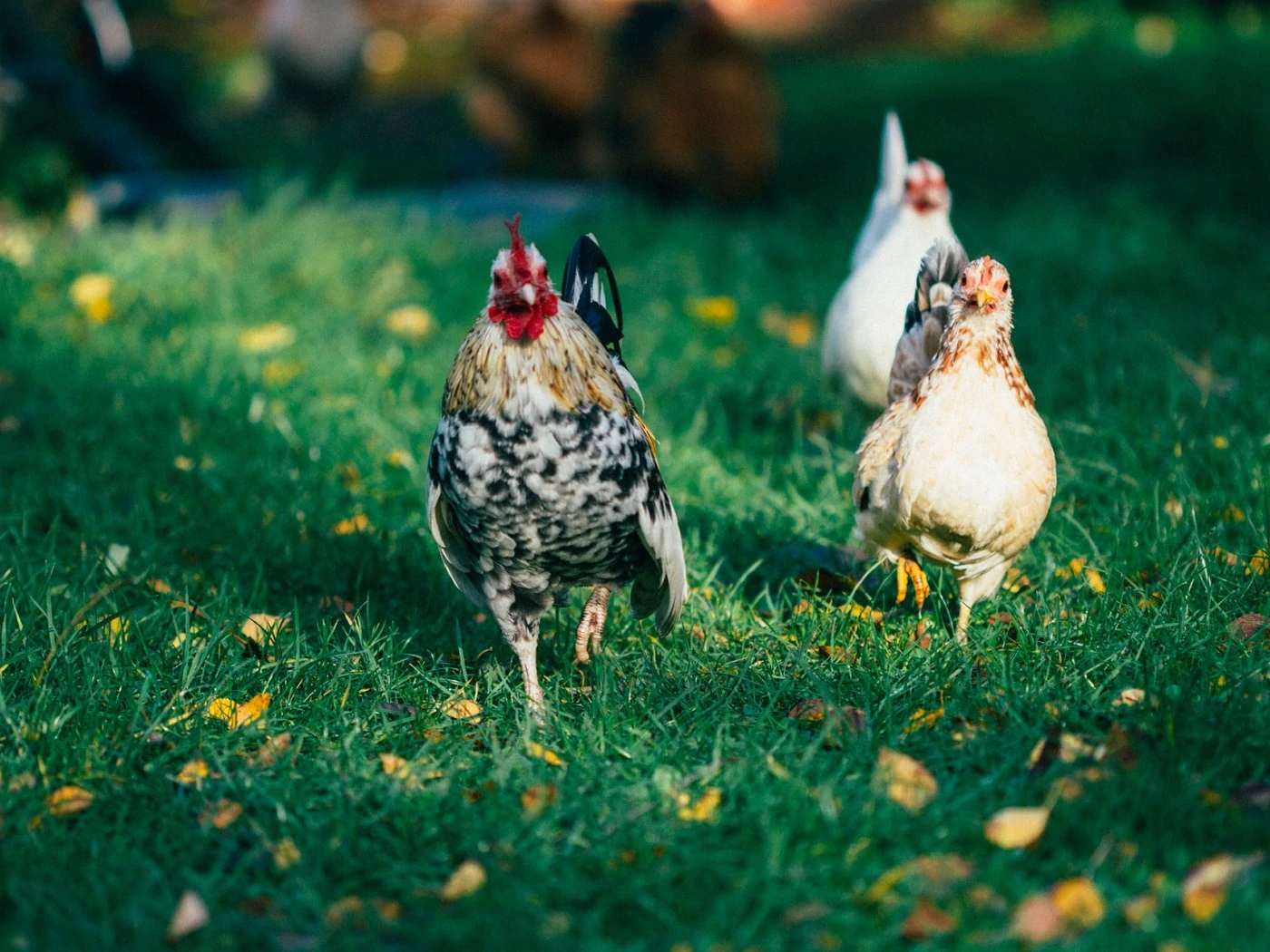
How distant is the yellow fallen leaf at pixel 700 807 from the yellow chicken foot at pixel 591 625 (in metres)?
0.71

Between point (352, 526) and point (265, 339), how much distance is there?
1.55 metres

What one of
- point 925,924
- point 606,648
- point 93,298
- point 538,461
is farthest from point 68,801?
point 93,298

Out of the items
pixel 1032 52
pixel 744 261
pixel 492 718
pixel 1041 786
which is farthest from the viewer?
pixel 1032 52

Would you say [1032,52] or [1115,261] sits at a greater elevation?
[1032,52]

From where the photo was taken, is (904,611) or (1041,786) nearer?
(1041,786)

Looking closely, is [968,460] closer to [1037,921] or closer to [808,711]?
[808,711]

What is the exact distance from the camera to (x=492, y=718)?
2.78m

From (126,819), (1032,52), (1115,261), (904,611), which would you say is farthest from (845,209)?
(126,819)

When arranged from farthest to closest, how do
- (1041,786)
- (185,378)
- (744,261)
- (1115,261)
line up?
(744,261) < (1115,261) < (185,378) < (1041,786)

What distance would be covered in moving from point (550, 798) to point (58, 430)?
276cm

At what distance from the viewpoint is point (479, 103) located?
8.61m

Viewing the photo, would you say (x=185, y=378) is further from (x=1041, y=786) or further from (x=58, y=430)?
(x=1041, y=786)

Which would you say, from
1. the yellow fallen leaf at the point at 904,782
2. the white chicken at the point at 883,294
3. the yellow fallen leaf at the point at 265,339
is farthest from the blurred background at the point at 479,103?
the yellow fallen leaf at the point at 904,782

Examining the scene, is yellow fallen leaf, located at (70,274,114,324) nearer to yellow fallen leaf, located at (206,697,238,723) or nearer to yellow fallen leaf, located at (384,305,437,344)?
yellow fallen leaf, located at (384,305,437,344)
